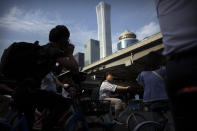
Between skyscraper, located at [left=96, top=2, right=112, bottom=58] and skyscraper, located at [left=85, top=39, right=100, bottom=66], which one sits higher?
skyscraper, located at [left=96, top=2, right=112, bottom=58]

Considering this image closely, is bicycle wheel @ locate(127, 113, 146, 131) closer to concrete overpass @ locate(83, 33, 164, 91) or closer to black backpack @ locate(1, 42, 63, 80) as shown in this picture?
black backpack @ locate(1, 42, 63, 80)

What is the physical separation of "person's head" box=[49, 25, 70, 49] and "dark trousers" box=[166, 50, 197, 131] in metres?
1.70

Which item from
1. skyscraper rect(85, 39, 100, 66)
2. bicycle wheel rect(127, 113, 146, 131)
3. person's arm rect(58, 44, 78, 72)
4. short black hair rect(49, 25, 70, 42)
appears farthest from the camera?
skyscraper rect(85, 39, 100, 66)

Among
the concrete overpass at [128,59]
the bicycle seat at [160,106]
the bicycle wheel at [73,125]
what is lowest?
the bicycle wheel at [73,125]

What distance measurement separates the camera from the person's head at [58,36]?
7.66 ft

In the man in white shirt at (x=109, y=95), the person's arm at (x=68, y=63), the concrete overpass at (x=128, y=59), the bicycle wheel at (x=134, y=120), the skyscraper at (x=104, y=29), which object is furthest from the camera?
the skyscraper at (x=104, y=29)

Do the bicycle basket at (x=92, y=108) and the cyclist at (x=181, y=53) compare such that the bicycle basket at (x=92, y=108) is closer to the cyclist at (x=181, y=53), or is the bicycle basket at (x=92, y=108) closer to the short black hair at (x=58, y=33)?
the short black hair at (x=58, y=33)

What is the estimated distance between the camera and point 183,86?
897mm

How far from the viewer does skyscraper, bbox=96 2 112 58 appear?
155250mm

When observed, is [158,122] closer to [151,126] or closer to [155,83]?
[151,126]

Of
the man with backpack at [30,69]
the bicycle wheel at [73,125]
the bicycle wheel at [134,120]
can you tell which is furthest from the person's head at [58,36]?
the bicycle wheel at [134,120]

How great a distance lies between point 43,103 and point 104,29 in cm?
16351

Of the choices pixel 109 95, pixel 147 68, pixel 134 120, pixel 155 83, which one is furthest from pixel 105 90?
pixel 155 83

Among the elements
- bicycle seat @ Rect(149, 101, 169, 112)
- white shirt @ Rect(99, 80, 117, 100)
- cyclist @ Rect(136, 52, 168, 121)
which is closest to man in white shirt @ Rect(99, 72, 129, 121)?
white shirt @ Rect(99, 80, 117, 100)
